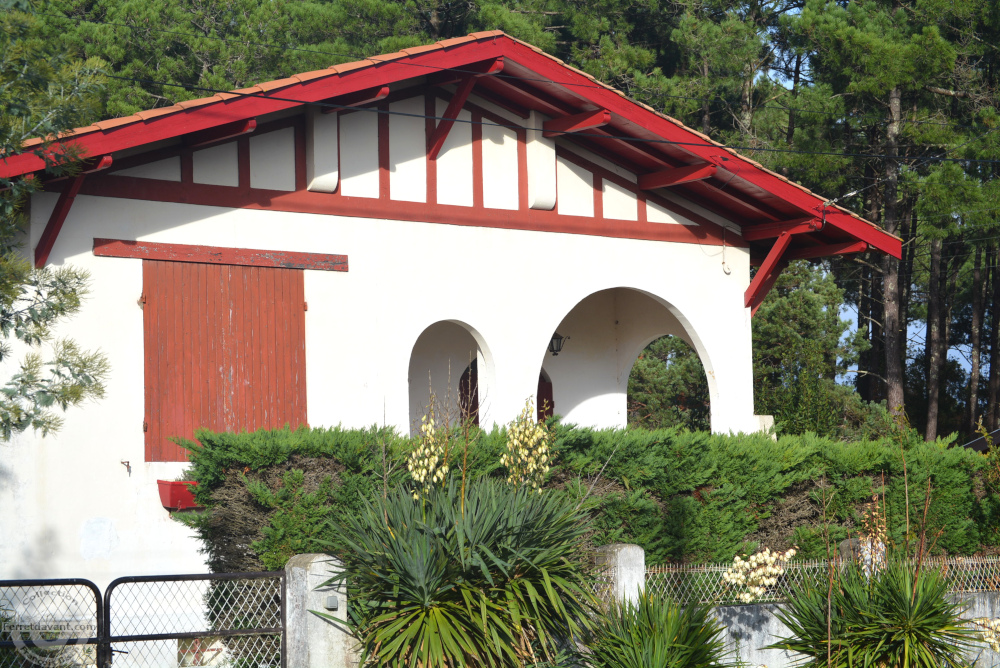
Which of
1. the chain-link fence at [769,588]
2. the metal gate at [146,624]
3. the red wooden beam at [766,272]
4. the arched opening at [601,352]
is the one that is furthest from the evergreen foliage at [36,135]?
the arched opening at [601,352]

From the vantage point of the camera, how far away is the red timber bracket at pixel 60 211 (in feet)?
31.4

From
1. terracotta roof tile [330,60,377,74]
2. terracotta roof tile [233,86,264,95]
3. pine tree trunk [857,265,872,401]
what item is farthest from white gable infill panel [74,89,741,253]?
pine tree trunk [857,265,872,401]

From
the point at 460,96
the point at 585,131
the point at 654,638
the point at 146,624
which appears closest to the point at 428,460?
the point at 654,638

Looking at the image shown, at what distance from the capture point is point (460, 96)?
12094 millimetres

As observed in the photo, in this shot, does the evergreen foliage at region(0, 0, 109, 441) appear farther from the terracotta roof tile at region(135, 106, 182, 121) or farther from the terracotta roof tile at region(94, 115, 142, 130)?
the terracotta roof tile at region(135, 106, 182, 121)

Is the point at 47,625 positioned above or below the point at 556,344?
below

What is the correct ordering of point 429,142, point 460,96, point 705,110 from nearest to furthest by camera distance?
point 460,96 → point 429,142 → point 705,110

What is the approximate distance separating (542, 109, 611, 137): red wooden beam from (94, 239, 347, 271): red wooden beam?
3216 mm

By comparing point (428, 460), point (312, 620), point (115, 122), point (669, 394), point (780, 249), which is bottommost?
point (312, 620)

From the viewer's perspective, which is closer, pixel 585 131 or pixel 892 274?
pixel 585 131

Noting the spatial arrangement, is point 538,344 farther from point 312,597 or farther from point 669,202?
point 312,597

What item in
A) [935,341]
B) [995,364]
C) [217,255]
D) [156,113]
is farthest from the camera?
[995,364]

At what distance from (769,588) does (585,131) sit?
6.09 metres

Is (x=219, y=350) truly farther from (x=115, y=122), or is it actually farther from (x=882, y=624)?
(x=882, y=624)
